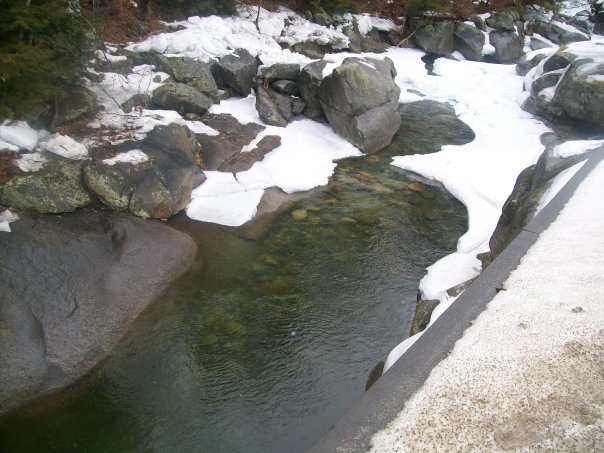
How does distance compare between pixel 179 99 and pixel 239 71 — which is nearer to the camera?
pixel 179 99

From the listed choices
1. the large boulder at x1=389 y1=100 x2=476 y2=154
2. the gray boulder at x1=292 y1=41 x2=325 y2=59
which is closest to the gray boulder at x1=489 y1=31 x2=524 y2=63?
the large boulder at x1=389 y1=100 x2=476 y2=154

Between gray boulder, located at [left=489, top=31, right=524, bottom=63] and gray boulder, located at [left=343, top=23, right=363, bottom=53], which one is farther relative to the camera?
gray boulder, located at [left=489, top=31, right=524, bottom=63]

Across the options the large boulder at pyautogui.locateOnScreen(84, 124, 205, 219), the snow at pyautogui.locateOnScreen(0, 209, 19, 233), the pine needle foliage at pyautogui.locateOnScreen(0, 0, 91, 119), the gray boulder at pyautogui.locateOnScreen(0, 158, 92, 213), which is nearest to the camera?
the snow at pyautogui.locateOnScreen(0, 209, 19, 233)

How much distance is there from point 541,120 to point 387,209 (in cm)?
735

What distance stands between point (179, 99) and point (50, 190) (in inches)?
155

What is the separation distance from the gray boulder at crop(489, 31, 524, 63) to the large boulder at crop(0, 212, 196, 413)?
17.1 meters

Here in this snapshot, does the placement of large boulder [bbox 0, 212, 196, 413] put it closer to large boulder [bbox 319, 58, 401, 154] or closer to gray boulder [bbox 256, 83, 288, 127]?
gray boulder [bbox 256, 83, 288, 127]

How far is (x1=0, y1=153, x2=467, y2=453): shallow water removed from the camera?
4.46 metres

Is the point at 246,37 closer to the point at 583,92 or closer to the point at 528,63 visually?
the point at 583,92

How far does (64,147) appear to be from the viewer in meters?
7.42

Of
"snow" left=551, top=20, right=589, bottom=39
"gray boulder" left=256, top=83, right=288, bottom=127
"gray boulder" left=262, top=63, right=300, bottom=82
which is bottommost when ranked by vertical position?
"gray boulder" left=256, top=83, right=288, bottom=127

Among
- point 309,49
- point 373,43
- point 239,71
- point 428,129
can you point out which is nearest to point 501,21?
point 373,43

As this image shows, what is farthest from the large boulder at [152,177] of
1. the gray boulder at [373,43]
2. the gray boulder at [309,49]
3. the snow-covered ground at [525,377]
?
the gray boulder at [373,43]

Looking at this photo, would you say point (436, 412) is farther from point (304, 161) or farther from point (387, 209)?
point (304, 161)
